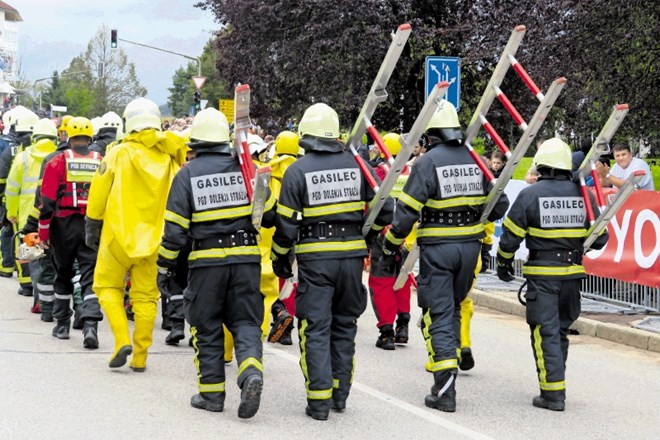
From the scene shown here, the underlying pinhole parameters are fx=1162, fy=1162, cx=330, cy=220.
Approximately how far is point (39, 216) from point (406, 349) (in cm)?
359

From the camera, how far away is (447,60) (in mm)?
16203

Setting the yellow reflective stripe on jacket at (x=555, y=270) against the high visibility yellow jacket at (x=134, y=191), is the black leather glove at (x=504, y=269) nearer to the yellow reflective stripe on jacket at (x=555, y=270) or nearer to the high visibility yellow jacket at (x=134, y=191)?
the yellow reflective stripe on jacket at (x=555, y=270)

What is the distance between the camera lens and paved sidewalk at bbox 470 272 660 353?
11.5 meters

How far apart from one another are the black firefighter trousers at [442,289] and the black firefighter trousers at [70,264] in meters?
3.15

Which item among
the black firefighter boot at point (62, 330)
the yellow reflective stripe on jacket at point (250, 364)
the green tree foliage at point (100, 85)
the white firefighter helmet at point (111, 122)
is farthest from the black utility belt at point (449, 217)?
the green tree foliage at point (100, 85)

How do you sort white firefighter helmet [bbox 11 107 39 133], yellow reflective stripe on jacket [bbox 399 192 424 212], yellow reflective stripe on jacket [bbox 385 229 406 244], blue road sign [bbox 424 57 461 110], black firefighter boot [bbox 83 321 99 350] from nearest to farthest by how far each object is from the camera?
yellow reflective stripe on jacket [bbox 399 192 424 212]
yellow reflective stripe on jacket [bbox 385 229 406 244]
black firefighter boot [bbox 83 321 99 350]
white firefighter helmet [bbox 11 107 39 133]
blue road sign [bbox 424 57 461 110]

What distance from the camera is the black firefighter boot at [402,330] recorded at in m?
11.0

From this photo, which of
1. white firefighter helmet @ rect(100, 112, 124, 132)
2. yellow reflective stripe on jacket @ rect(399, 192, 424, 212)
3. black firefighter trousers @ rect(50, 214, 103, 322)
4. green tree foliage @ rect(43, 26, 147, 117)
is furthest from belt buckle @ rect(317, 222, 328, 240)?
green tree foliage @ rect(43, 26, 147, 117)

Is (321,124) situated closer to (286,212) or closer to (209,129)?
(286,212)

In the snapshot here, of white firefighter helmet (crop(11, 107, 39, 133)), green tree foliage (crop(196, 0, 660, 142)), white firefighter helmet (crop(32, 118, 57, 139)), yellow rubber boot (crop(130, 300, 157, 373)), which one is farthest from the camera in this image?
green tree foliage (crop(196, 0, 660, 142))

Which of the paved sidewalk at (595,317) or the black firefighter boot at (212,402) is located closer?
the black firefighter boot at (212,402)

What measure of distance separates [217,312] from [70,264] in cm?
320

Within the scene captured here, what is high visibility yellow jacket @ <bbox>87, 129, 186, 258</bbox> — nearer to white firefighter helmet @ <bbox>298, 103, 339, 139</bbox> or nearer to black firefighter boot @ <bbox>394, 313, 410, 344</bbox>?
white firefighter helmet @ <bbox>298, 103, 339, 139</bbox>

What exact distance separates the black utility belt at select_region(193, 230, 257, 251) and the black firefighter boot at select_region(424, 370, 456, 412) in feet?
5.30
